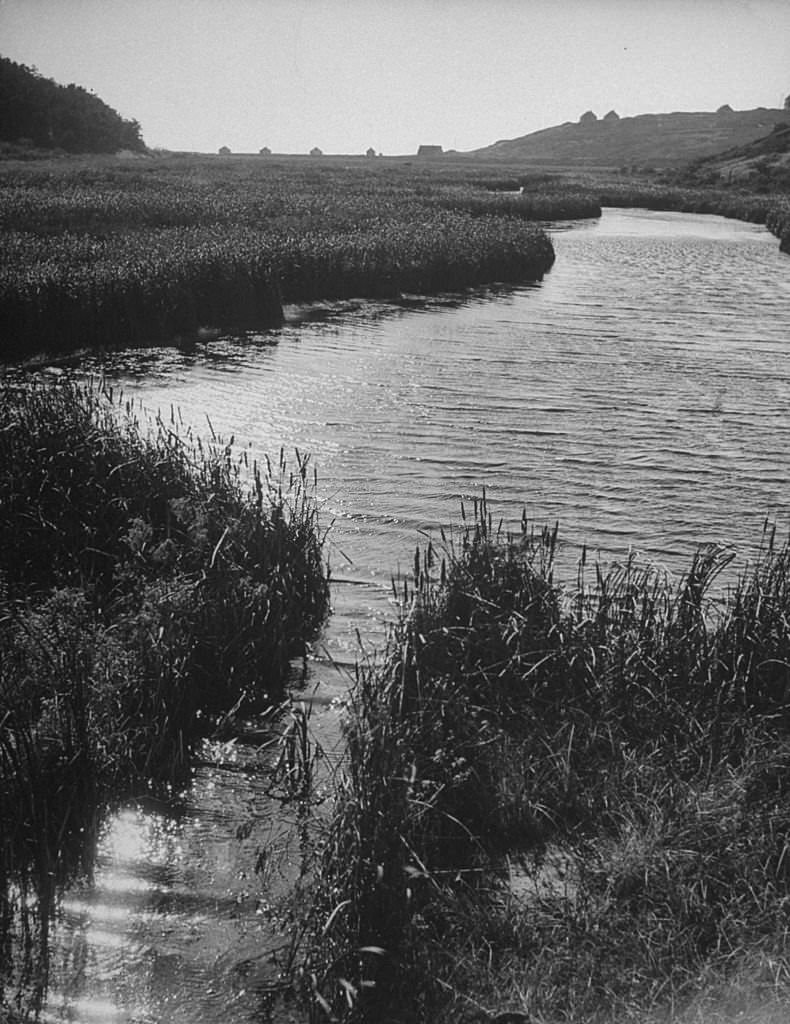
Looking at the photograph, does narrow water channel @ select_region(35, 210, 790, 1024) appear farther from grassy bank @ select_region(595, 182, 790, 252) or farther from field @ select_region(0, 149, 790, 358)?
grassy bank @ select_region(595, 182, 790, 252)

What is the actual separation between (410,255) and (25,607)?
22256mm

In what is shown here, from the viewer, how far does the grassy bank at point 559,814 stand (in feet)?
14.9

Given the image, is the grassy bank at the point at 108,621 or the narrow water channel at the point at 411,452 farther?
the grassy bank at the point at 108,621

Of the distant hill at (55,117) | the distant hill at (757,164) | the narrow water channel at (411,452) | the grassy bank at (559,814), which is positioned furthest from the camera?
the distant hill at (757,164)

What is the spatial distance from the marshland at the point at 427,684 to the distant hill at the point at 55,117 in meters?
60.2

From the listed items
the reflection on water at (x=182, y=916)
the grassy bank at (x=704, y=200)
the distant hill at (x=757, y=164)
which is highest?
the distant hill at (x=757, y=164)

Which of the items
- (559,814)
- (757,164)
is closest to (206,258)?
(559,814)

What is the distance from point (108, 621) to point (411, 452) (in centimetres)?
644

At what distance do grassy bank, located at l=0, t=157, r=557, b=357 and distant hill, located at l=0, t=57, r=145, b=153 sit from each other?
31.0m

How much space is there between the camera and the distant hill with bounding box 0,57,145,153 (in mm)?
69062

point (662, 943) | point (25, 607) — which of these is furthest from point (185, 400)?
point (662, 943)

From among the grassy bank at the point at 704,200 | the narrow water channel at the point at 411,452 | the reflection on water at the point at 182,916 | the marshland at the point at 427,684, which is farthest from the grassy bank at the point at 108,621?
the grassy bank at the point at 704,200

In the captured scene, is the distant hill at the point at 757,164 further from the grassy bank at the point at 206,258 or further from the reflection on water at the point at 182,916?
the reflection on water at the point at 182,916

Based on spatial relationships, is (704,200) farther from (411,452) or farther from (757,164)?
(411,452)
